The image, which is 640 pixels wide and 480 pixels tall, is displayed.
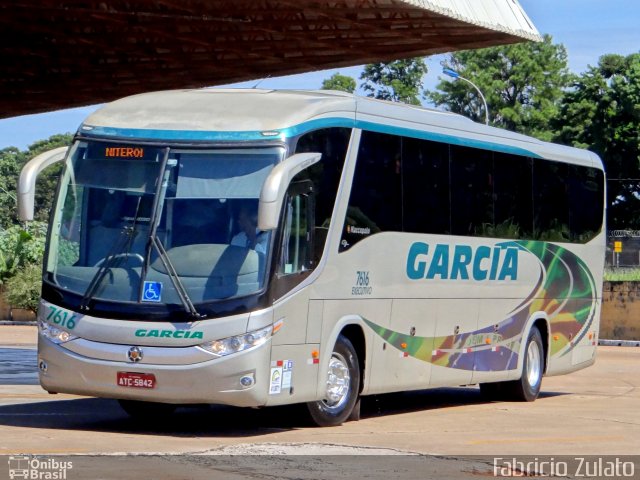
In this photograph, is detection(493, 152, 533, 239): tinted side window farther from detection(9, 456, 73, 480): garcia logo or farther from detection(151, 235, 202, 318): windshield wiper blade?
detection(9, 456, 73, 480): garcia logo

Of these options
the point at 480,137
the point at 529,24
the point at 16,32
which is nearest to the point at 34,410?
the point at 480,137

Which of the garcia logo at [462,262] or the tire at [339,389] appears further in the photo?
the garcia logo at [462,262]

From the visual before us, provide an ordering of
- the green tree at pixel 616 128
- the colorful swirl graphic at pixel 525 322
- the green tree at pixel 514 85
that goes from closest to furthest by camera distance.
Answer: the colorful swirl graphic at pixel 525 322 → the green tree at pixel 616 128 → the green tree at pixel 514 85

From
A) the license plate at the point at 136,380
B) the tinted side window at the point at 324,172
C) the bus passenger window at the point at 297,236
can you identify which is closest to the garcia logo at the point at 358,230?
the tinted side window at the point at 324,172

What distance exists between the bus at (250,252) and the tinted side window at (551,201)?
2.99m

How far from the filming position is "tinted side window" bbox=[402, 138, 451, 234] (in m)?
15.6

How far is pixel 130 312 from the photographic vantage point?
12758mm

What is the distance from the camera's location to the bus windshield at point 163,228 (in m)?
12.7

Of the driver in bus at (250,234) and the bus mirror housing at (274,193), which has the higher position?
the bus mirror housing at (274,193)

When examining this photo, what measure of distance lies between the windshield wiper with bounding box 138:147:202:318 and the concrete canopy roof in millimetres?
7318

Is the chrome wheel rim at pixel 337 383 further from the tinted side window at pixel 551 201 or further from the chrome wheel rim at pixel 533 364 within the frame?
the tinted side window at pixel 551 201

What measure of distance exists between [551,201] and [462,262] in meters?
3.36

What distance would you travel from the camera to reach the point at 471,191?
1716 centimetres

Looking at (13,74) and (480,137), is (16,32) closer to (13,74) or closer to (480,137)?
(13,74)
